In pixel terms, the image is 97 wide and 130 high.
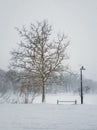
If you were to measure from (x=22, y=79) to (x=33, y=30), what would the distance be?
4.71m

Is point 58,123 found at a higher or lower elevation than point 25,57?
lower

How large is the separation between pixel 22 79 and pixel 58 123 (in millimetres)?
16585

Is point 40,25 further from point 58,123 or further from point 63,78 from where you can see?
point 58,123

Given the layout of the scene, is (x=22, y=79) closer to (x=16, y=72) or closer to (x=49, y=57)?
(x=16, y=72)

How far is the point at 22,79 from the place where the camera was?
90.2 ft

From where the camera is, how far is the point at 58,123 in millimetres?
11148

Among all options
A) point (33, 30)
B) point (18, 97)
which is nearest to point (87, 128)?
point (33, 30)

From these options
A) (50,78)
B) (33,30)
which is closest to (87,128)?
(50,78)

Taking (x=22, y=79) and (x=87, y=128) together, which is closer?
(x=87, y=128)

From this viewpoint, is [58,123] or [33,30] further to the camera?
[33,30]

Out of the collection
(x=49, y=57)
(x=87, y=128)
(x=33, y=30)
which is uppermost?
(x=33, y=30)

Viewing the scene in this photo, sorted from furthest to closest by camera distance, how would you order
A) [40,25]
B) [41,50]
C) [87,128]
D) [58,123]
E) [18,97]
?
[18,97] < [40,25] < [41,50] < [58,123] < [87,128]

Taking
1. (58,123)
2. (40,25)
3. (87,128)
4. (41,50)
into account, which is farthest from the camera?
(40,25)

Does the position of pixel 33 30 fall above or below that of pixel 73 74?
above
